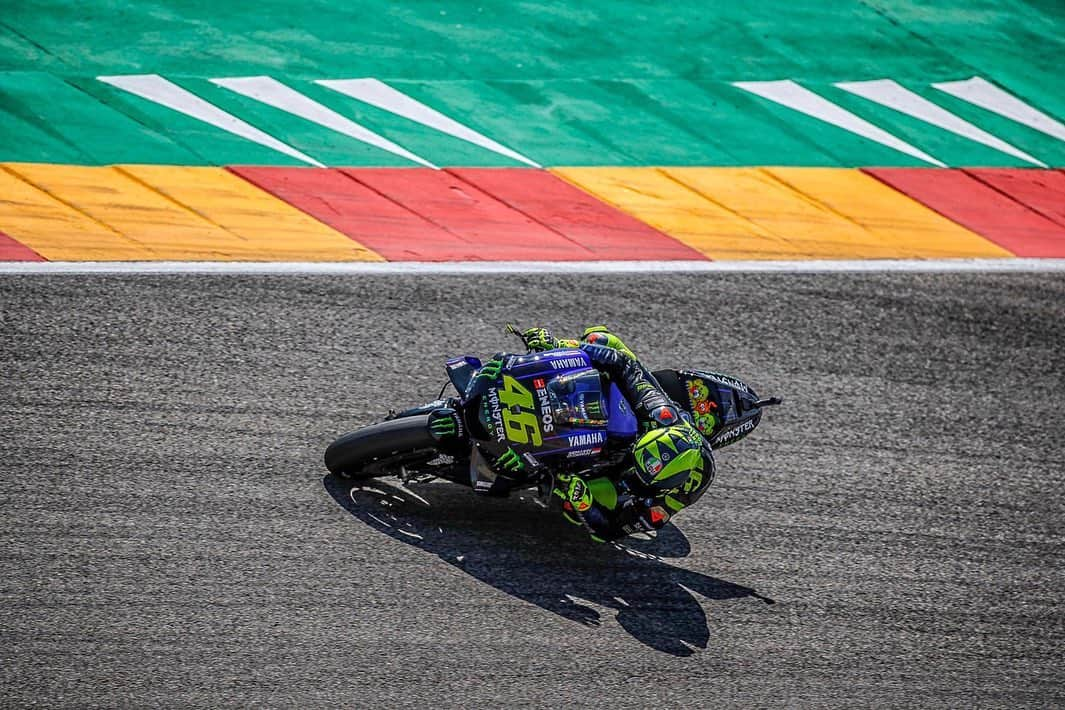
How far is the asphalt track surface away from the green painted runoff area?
3365 mm

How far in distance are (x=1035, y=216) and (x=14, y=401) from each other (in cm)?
1168

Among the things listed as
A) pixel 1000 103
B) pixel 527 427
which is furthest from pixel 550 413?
pixel 1000 103

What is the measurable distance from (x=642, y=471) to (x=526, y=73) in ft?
30.0

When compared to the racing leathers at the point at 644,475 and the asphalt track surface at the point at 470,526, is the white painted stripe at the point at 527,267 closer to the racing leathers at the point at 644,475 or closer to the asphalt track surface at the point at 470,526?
the asphalt track surface at the point at 470,526

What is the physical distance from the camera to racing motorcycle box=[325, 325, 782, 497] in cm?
858

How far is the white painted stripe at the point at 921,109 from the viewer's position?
16.5 metres

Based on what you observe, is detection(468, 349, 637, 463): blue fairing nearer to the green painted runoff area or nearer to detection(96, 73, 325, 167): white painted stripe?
the green painted runoff area

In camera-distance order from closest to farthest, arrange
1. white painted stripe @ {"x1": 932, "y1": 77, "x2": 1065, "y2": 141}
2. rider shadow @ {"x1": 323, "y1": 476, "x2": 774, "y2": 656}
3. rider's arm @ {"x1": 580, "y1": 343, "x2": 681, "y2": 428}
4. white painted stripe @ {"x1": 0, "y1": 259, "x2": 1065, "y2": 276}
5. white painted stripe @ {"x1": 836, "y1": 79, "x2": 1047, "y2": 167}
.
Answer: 1. rider shadow @ {"x1": 323, "y1": 476, "x2": 774, "y2": 656}
2. rider's arm @ {"x1": 580, "y1": 343, "x2": 681, "y2": 428}
3. white painted stripe @ {"x1": 0, "y1": 259, "x2": 1065, "y2": 276}
4. white painted stripe @ {"x1": 836, "y1": 79, "x2": 1047, "y2": 167}
5. white painted stripe @ {"x1": 932, "y1": 77, "x2": 1065, "y2": 141}

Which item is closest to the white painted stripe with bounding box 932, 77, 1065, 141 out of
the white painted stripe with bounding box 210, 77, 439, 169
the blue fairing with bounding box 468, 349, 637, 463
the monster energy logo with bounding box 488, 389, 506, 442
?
the white painted stripe with bounding box 210, 77, 439, 169

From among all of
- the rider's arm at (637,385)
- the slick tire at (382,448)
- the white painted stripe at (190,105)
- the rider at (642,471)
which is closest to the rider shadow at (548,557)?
the slick tire at (382,448)

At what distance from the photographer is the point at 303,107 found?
15008 mm

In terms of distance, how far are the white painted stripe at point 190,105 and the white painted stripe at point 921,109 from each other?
25.5 feet

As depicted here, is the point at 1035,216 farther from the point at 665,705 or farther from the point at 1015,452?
the point at 665,705

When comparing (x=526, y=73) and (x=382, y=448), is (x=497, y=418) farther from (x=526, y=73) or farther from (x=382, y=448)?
(x=526, y=73)
